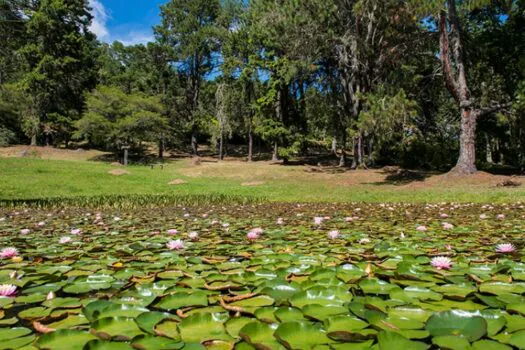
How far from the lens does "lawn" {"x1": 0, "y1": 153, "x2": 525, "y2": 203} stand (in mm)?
11656

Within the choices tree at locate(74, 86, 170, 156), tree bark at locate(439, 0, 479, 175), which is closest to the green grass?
tree bark at locate(439, 0, 479, 175)

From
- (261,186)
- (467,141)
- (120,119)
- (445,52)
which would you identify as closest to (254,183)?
(261,186)

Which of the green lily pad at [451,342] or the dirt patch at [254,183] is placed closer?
the green lily pad at [451,342]

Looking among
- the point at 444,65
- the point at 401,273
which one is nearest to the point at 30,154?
the point at 444,65

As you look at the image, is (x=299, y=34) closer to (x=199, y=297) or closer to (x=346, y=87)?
(x=346, y=87)

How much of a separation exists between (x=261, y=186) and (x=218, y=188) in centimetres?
243

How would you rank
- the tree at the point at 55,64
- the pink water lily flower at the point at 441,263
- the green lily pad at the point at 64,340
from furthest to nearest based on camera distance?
1. the tree at the point at 55,64
2. the pink water lily flower at the point at 441,263
3. the green lily pad at the point at 64,340

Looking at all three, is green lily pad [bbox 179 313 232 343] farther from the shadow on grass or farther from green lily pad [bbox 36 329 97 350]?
the shadow on grass

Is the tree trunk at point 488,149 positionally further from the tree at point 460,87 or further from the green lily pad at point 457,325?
the green lily pad at point 457,325

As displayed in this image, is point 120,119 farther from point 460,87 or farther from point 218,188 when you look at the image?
point 460,87

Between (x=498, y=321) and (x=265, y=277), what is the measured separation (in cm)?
113

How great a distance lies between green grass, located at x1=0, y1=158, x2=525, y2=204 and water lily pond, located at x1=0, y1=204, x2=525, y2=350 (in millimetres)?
7653

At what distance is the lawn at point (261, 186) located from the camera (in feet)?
38.2

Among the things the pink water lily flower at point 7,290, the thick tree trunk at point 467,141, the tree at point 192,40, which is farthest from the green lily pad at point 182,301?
the tree at point 192,40
